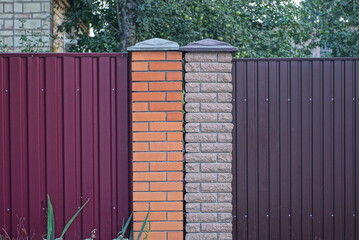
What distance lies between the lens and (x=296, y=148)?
4.75 meters

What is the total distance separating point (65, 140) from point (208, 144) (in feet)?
4.06

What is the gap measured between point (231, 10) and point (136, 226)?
6773 mm

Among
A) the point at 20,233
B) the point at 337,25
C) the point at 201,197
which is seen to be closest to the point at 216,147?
the point at 201,197

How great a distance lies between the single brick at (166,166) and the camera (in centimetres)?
448

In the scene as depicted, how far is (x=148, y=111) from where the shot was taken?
445 cm

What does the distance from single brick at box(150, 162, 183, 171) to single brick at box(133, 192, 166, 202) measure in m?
0.21

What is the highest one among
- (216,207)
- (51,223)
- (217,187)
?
(217,187)

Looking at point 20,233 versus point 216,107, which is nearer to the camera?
point 216,107

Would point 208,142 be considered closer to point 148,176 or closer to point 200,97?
point 200,97

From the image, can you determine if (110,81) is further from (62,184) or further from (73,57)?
(62,184)

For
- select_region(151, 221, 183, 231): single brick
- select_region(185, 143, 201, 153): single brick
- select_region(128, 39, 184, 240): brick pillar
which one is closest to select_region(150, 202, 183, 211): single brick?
select_region(128, 39, 184, 240): brick pillar

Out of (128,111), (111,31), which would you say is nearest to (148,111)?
(128,111)

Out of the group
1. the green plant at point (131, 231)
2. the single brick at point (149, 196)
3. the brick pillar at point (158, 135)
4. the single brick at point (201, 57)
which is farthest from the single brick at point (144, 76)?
the green plant at point (131, 231)

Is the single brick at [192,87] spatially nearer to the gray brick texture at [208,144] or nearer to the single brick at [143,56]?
the gray brick texture at [208,144]
